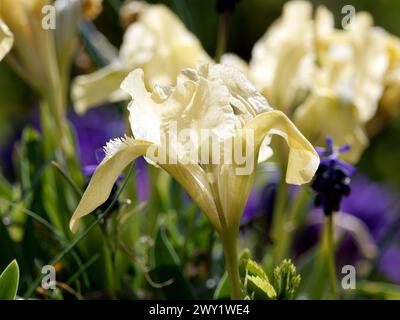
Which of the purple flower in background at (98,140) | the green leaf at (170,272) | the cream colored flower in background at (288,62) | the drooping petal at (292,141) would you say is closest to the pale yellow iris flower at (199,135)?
the drooping petal at (292,141)

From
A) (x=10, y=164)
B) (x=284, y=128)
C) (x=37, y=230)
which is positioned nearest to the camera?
(x=284, y=128)

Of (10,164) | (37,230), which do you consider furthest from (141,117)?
(10,164)

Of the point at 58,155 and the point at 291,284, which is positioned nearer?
the point at 291,284

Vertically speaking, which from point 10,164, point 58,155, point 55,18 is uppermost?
point 55,18

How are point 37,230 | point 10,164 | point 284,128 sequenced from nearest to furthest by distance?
1. point 284,128
2. point 37,230
3. point 10,164

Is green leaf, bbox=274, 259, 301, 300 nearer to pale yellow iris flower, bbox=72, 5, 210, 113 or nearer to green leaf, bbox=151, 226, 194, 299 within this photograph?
green leaf, bbox=151, 226, 194, 299
